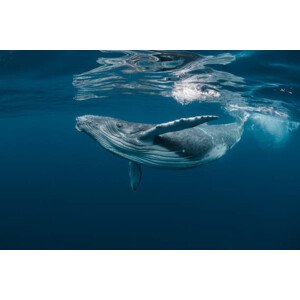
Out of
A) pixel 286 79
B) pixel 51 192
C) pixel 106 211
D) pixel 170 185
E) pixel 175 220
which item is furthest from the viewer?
pixel 51 192

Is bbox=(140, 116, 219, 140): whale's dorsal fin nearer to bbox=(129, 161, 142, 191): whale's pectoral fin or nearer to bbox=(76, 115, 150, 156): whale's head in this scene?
bbox=(76, 115, 150, 156): whale's head

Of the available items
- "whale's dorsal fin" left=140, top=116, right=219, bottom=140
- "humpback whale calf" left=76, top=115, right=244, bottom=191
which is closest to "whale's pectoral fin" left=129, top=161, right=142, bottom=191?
"humpback whale calf" left=76, top=115, right=244, bottom=191

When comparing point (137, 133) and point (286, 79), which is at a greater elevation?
point (286, 79)

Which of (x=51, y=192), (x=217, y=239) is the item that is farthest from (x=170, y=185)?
(x=51, y=192)

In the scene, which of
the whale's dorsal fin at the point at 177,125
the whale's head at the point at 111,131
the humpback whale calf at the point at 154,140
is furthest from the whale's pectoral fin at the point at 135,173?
the whale's dorsal fin at the point at 177,125

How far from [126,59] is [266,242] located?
25.9 metres

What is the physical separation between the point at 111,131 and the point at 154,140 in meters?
1.05

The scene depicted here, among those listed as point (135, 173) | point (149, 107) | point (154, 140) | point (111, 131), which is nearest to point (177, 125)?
point (154, 140)

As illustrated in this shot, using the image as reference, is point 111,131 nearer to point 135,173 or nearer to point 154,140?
point 154,140

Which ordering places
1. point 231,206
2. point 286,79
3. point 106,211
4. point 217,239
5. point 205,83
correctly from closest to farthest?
point 286,79
point 205,83
point 217,239
point 106,211
point 231,206

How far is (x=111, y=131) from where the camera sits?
662cm

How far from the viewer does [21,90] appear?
69.6ft

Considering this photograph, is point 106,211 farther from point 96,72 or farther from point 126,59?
point 126,59

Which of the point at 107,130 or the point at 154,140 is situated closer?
the point at 107,130
